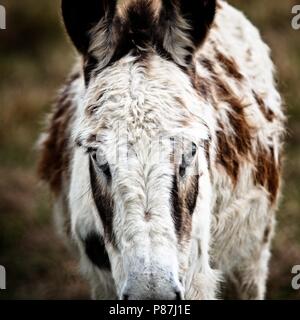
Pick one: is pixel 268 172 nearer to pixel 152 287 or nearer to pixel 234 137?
pixel 234 137

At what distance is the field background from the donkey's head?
1.92 m

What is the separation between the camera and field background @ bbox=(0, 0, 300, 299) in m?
6.93

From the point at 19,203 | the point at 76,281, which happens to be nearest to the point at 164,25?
the point at 76,281

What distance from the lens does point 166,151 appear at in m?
3.45

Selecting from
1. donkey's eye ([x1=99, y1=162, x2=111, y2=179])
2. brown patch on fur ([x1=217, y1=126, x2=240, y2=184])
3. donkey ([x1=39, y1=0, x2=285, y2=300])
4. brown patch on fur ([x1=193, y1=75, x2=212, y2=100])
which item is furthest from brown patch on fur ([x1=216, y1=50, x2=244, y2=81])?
donkey's eye ([x1=99, y1=162, x2=111, y2=179])

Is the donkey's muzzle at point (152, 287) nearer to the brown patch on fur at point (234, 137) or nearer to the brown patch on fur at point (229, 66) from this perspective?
the brown patch on fur at point (234, 137)

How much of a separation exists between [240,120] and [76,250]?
136cm

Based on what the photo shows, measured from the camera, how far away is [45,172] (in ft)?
17.6

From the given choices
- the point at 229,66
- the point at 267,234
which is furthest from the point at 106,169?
the point at 267,234

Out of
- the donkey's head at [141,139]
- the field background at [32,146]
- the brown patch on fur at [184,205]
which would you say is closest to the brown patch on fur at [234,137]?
the donkey's head at [141,139]

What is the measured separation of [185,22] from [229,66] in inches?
35.8

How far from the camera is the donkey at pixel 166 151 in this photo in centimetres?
341
